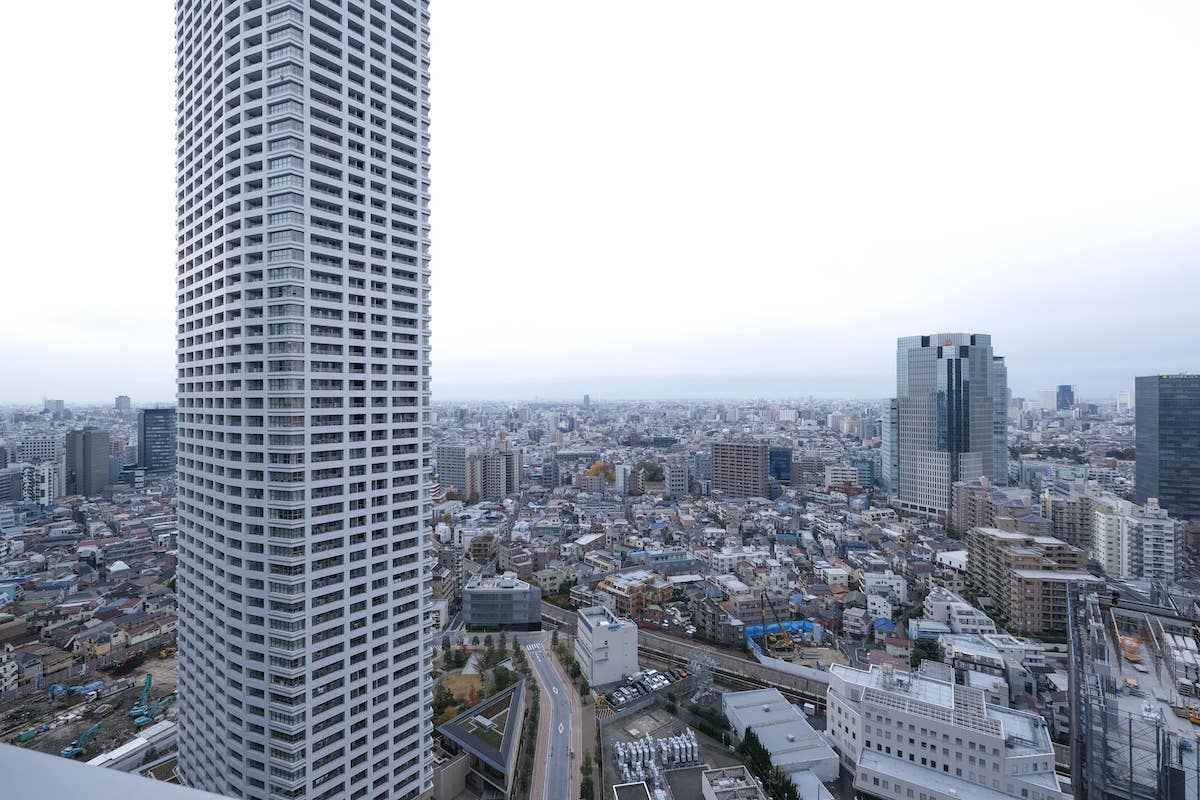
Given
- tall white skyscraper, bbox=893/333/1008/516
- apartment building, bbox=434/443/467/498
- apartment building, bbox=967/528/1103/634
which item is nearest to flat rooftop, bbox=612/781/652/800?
apartment building, bbox=967/528/1103/634

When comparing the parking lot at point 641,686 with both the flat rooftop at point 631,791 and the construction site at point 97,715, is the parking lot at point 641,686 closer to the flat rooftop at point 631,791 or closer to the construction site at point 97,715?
the flat rooftop at point 631,791

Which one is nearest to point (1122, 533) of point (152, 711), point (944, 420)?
point (944, 420)

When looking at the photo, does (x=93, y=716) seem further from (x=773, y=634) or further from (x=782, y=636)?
(x=782, y=636)

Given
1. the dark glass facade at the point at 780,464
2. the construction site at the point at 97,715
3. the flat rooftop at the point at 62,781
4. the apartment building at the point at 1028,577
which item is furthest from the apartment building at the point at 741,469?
the flat rooftop at the point at 62,781

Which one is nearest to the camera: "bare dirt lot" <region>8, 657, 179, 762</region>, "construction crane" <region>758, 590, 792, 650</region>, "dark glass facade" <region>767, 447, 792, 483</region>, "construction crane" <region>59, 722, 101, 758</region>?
"construction crane" <region>59, 722, 101, 758</region>

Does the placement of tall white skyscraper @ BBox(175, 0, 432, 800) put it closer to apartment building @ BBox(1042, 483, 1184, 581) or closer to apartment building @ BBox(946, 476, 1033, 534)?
apartment building @ BBox(946, 476, 1033, 534)

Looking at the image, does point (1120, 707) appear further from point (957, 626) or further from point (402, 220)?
point (402, 220)
